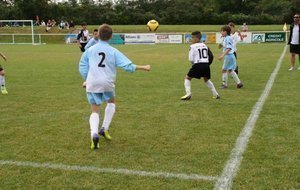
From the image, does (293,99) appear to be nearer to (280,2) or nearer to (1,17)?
(1,17)

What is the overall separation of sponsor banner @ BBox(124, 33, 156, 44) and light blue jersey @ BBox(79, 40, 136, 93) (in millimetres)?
34833

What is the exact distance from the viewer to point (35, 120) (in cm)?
766

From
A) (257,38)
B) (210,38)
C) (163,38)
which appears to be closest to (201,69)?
(210,38)

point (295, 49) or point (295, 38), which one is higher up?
point (295, 38)

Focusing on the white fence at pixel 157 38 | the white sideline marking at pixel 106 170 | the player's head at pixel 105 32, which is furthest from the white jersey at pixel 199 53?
the white fence at pixel 157 38

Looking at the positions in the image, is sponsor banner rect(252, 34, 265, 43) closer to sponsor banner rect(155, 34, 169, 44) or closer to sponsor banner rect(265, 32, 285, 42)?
sponsor banner rect(265, 32, 285, 42)

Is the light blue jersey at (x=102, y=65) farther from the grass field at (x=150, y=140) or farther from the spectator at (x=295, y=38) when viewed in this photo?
the spectator at (x=295, y=38)

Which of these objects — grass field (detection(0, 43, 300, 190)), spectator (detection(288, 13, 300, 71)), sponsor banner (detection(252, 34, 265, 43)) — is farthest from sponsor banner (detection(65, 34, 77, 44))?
grass field (detection(0, 43, 300, 190))

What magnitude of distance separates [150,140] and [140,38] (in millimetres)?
35147

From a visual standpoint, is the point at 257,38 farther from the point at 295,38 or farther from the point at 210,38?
the point at 295,38

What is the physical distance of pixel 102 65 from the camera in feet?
18.6

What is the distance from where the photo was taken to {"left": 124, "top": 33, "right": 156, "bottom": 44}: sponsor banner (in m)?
40.3

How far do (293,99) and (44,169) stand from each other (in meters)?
6.45

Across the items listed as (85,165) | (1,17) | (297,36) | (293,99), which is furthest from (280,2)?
(85,165)
